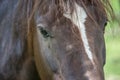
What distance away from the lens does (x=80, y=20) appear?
3.96m

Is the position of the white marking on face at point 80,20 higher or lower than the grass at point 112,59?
higher

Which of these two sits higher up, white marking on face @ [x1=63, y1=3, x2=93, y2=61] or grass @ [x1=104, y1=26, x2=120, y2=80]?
white marking on face @ [x1=63, y1=3, x2=93, y2=61]

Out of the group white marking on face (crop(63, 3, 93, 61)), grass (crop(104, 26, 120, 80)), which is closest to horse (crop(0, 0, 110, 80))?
white marking on face (crop(63, 3, 93, 61))

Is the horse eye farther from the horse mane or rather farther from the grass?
the grass

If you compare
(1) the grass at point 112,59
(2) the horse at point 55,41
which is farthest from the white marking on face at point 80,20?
(1) the grass at point 112,59

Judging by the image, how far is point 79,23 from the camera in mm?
3947

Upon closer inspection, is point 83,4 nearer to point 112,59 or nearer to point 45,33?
point 45,33

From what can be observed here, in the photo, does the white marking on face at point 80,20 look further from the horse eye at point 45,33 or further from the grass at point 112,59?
the grass at point 112,59

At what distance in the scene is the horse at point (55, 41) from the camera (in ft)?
12.6

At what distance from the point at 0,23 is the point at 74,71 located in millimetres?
1302

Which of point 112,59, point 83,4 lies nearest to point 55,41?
point 83,4

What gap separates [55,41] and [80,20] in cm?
26

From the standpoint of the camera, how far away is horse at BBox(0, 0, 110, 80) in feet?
12.6

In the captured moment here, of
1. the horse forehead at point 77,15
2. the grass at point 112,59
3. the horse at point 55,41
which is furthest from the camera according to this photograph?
the grass at point 112,59
